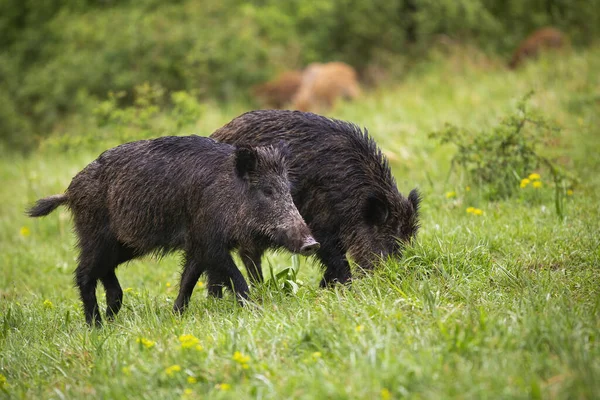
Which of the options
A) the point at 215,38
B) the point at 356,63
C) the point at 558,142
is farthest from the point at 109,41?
the point at 558,142

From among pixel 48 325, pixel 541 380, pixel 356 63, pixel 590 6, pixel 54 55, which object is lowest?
pixel 48 325

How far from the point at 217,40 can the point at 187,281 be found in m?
11.6

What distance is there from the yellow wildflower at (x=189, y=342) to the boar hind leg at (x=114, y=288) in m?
1.80

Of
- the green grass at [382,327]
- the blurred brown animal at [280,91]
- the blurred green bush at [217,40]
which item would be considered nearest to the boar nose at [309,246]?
the green grass at [382,327]

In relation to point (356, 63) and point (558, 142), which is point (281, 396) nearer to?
point (558, 142)

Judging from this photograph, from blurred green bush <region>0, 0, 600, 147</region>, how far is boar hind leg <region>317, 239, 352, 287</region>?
9591 mm

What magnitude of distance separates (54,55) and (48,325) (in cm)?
1478

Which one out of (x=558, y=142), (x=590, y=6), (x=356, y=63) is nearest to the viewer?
(x=558, y=142)

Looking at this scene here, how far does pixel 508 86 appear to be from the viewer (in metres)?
12.9

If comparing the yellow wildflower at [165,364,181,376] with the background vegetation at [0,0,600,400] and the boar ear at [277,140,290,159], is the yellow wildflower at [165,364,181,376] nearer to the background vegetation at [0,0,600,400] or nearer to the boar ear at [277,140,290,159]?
the background vegetation at [0,0,600,400]

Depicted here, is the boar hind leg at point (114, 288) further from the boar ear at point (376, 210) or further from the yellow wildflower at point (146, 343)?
the boar ear at point (376, 210)

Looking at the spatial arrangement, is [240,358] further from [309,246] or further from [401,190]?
[401,190]

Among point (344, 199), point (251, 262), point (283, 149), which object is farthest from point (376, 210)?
point (251, 262)

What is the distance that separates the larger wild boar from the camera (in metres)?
5.71
